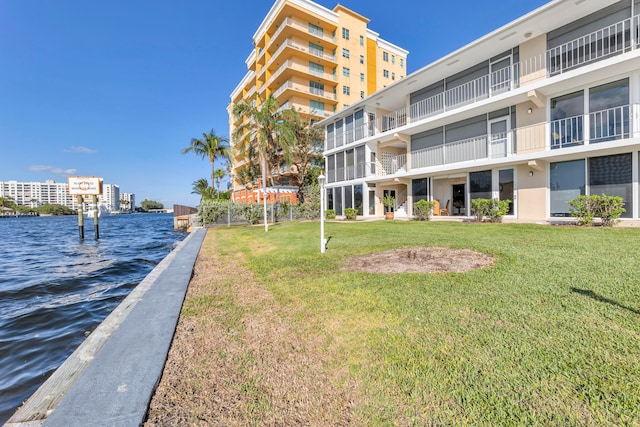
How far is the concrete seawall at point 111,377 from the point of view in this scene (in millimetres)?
1860

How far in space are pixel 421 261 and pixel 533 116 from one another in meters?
11.3

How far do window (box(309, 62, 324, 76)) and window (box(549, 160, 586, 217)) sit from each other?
27.3 m

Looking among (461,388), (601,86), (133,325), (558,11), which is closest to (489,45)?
(558,11)

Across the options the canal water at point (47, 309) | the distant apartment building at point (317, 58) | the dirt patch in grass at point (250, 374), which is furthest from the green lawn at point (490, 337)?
the distant apartment building at point (317, 58)

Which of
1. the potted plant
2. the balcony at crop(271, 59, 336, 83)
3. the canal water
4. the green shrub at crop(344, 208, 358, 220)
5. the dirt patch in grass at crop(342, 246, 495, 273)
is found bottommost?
the canal water

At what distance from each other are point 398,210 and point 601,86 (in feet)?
38.5

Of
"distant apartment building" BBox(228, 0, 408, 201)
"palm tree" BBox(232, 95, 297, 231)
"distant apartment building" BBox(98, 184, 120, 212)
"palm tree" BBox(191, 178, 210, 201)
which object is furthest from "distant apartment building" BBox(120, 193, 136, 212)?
"palm tree" BBox(232, 95, 297, 231)

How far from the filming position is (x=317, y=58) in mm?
32094

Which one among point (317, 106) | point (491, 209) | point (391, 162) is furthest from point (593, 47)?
point (317, 106)

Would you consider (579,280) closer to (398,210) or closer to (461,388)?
(461,388)

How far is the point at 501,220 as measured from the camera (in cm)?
1272

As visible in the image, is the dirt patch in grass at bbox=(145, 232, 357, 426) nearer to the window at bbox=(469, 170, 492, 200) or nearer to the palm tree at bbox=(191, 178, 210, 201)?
the window at bbox=(469, 170, 492, 200)

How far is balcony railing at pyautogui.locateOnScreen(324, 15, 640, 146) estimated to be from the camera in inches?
398

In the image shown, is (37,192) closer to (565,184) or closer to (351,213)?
(351,213)
